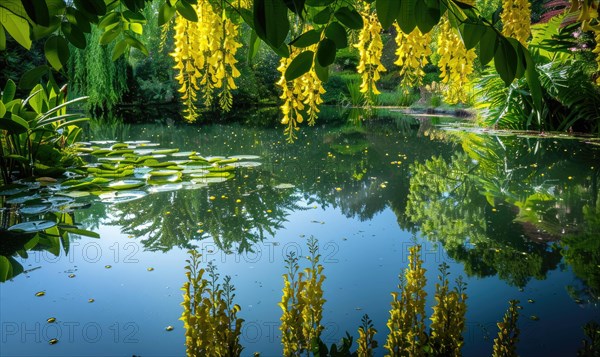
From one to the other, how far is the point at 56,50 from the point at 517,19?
60.1 inches

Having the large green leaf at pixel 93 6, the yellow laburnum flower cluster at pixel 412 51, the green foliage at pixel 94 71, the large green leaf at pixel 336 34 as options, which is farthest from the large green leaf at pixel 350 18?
the green foliage at pixel 94 71

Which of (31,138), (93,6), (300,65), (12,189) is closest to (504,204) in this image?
(300,65)

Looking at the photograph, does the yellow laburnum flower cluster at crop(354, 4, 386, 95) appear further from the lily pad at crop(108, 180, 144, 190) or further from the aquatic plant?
the lily pad at crop(108, 180, 144, 190)

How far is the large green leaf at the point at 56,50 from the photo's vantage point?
1013 mm

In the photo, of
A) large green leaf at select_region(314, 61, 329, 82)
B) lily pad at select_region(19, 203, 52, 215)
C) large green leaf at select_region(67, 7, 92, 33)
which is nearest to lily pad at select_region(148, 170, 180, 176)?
lily pad at select_region(19, 203, 52, 215)

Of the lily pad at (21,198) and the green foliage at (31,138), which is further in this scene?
the green foliage at (31,138)

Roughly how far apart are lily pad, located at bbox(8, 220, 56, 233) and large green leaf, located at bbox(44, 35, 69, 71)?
2.33 metres

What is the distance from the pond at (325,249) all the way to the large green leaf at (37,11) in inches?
55.7

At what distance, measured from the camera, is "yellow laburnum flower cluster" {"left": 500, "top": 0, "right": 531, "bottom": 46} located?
173cm

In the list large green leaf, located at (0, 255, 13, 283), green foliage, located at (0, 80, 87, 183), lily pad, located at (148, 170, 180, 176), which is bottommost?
large green leaf, located at (0, 255, 13, 283)

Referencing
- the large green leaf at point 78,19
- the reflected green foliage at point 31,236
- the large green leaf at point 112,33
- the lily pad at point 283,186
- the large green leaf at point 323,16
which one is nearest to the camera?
the large green leaf at point 323,16

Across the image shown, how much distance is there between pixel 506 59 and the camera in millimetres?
713

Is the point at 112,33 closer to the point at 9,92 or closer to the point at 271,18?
the point at 271,18

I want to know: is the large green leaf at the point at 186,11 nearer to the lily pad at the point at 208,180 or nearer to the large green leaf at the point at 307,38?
the large green leaf at the point at 307,38
